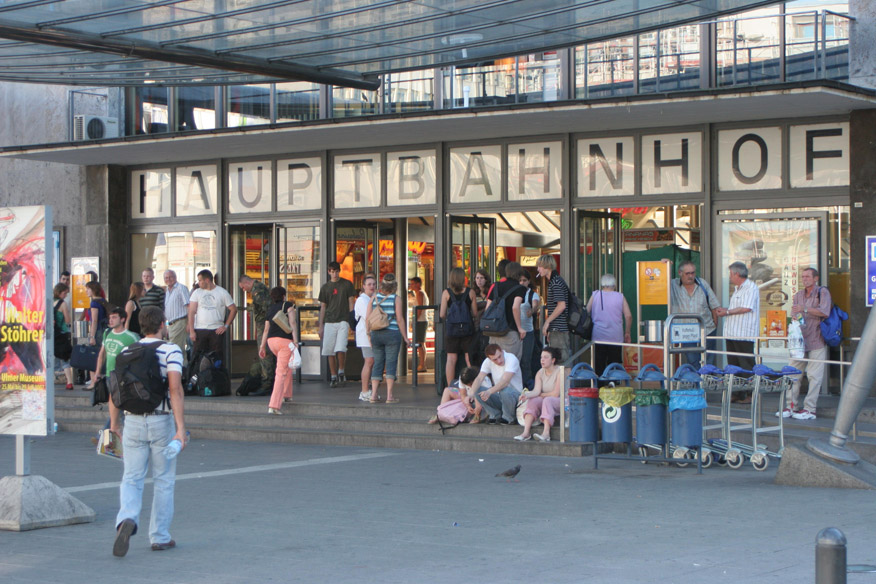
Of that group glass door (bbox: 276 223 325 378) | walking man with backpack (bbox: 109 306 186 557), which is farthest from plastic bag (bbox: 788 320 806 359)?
glass door (bbox: 276 223 325 378)

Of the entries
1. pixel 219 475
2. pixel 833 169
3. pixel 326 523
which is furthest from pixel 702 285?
pixel 326 523

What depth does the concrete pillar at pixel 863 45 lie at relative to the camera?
45.2ft

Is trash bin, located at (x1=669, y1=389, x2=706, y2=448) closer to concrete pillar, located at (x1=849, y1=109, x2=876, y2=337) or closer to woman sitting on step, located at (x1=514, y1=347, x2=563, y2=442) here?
woman sitting on step, located at (x1=514, y1=347, x2=563, y2=442)

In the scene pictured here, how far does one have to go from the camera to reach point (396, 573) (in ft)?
21.1

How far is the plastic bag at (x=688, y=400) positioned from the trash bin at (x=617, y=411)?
40 centimetres

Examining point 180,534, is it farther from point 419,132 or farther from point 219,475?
point 419,132

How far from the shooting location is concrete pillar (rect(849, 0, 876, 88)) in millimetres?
13773

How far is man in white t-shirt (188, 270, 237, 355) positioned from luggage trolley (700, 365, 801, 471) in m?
7.93

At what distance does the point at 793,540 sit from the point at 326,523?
317cm

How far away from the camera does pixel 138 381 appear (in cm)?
714

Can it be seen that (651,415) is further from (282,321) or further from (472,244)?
(472,244)

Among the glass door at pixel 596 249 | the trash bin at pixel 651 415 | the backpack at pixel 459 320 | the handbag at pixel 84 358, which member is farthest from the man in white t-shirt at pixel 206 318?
the trash bin at pixel 651 415

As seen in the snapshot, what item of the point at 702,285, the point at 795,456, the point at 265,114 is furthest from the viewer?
the point at 265,114

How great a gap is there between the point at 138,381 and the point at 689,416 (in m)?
5.02
